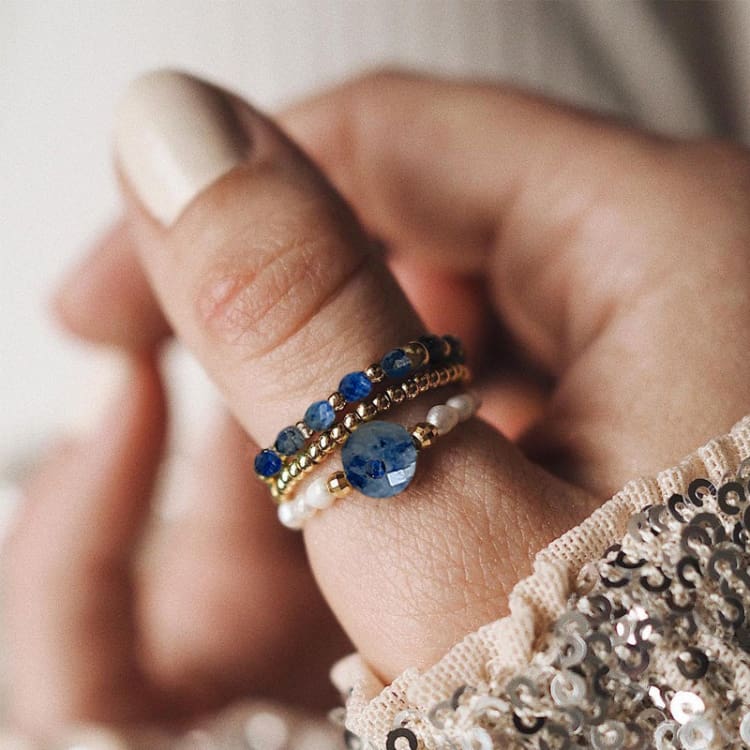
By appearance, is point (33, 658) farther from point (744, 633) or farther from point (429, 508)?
point (744, 633)

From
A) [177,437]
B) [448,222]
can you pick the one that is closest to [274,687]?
[177,437]

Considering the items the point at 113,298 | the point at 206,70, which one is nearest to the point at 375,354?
the point at 113,298

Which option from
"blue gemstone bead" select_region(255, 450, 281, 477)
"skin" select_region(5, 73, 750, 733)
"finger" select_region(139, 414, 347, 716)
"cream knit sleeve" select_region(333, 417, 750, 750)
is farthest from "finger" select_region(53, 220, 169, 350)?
"cream knit sleeve" select_region(333, 417, 750, 750)

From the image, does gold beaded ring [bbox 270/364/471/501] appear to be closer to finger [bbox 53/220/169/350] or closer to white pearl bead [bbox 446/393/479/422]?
white pearl bead [bbox 446/393/479/422]

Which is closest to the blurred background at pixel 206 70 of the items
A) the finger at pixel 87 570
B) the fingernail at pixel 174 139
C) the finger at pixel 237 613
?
the finger at pixel 87 570

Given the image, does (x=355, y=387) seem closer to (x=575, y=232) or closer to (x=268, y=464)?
(x=268, y=464)
